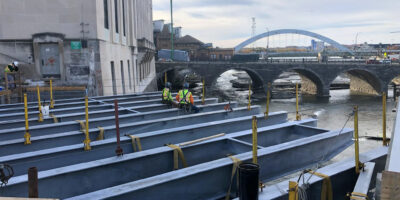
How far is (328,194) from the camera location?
6.37 meters

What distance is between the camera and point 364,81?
58.9 meters

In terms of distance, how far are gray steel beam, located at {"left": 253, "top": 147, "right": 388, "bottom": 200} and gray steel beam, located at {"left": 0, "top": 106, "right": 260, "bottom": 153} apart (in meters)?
5.28

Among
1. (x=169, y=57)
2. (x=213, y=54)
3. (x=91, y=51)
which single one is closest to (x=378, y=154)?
(x=91, y=51)

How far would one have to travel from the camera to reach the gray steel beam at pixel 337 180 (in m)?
5.89

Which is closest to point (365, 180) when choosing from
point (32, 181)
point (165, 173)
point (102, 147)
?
point (165, 173)

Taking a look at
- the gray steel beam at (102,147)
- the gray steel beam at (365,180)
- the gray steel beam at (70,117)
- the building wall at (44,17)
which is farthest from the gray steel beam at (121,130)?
the building wall at (44,17)

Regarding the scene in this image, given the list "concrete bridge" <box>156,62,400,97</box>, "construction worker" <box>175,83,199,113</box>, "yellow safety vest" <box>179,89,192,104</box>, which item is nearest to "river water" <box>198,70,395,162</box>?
"concrete bridge" <box>156,62,400,97</box>

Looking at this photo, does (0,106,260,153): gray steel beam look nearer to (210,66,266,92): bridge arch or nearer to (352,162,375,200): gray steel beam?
(352,162,375,200): gray steel beam

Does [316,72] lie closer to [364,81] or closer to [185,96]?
[364,81]

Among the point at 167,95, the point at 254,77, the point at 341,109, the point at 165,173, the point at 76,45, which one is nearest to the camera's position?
the point at 165,173

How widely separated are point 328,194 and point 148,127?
5.95 meters

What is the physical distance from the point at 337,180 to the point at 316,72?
52673 mm

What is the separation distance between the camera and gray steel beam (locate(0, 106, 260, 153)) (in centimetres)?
859

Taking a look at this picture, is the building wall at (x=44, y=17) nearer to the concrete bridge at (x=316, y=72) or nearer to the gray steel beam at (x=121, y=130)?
the gray steel beam at (x=121, y=130)
